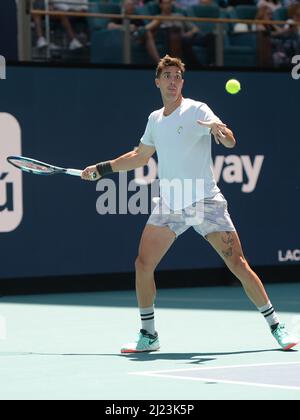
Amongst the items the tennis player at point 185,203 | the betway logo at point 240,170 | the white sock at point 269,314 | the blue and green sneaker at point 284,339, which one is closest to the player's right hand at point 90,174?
the tennis player at point 185,203

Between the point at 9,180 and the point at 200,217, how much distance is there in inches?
186

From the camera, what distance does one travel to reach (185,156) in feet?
28.9

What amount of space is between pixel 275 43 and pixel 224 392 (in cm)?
844

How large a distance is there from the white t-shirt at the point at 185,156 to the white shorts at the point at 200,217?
46 mm

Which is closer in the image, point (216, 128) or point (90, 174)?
point (216, 128)

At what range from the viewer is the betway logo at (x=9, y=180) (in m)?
13.1

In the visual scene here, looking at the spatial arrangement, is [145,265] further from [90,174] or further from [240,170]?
[240,170]

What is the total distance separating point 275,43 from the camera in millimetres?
14688

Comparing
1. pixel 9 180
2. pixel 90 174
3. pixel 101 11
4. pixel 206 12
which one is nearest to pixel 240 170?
pixel 206 12

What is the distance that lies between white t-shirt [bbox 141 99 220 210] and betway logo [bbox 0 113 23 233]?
4.46 metres

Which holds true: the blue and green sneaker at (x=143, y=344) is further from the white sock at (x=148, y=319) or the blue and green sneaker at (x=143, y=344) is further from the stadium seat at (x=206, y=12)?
the stadium seat at (x=206, y=12)

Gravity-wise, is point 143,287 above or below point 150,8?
below
